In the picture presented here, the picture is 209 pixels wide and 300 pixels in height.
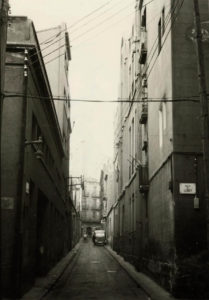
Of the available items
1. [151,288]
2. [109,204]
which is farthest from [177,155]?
[109,204]

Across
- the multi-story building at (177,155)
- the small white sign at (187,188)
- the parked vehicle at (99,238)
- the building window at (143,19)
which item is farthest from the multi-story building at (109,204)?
the small white sign at (187,188)

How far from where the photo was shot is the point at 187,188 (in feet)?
51.6

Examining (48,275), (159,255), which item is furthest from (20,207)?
(48,275)

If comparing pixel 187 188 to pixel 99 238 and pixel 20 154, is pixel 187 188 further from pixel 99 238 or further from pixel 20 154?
pixel 99 238

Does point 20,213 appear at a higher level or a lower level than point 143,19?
lower

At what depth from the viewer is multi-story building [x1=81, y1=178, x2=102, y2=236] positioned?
131m

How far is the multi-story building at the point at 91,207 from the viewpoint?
5162 inches

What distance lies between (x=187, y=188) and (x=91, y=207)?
406 ft

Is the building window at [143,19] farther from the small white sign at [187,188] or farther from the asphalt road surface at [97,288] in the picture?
the asphalt road surface at [97,288]

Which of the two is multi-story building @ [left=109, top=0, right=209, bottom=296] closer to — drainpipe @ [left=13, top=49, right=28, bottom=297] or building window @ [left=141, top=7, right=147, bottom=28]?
drainpipe @ [left=13, top=49, right=28, bottom=297]

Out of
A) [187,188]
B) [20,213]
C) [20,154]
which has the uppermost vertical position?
[20,154]

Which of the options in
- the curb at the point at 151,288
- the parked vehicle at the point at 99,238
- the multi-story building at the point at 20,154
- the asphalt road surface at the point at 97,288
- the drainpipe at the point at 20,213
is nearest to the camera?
the drainpipe at the point at 20,213

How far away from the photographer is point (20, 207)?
14609mm

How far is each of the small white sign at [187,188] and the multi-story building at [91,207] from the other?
369 feet
